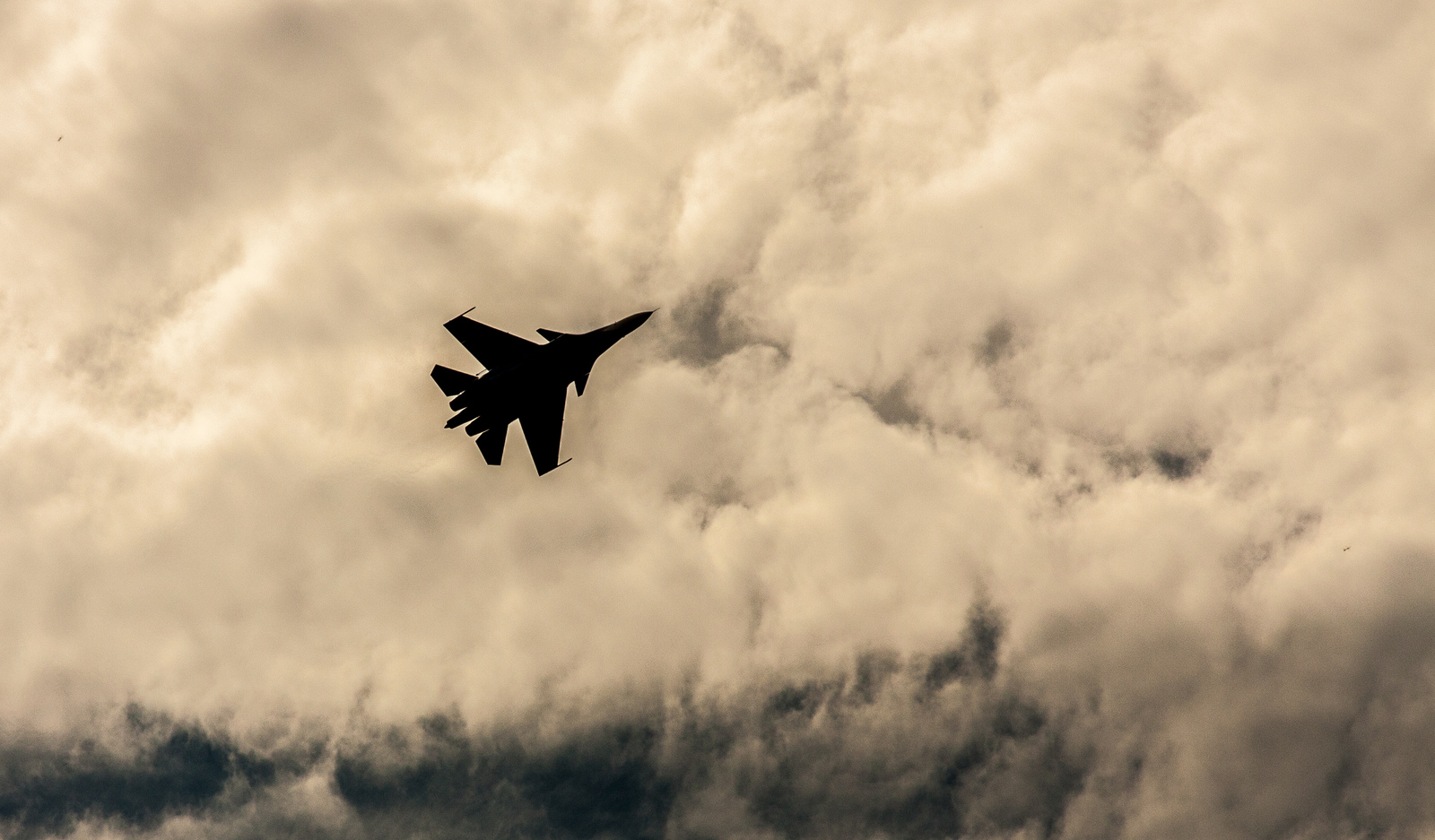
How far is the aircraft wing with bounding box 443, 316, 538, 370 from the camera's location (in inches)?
2938

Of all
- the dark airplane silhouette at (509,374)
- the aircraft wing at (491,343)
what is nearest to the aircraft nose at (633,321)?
the dark airplane silhouette at (509,374)

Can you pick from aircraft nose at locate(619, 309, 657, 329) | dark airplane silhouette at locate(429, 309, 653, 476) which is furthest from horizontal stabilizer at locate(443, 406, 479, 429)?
aircraft nose at locate(619, 309, 657, 329)

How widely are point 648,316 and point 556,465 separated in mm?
16711

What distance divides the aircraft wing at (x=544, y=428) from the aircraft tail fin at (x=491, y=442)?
2.28 m

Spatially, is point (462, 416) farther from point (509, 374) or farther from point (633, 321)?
point (633, 321)

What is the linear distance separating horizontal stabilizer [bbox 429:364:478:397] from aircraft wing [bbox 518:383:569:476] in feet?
20.2

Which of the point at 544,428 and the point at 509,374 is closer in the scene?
the point at 509,374

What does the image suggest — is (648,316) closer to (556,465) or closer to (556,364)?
(556,364)

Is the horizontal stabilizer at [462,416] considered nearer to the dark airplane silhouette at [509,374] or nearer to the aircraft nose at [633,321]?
the dark airplane silhouette at [509,374]

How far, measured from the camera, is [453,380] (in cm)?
7281

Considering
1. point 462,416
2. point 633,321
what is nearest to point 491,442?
point 462,416

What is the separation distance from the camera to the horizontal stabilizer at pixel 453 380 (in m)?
72.4

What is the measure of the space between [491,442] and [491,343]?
365 inches

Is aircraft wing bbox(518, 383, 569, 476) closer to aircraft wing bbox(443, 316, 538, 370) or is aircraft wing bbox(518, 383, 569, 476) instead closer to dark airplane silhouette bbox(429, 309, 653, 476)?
dark airplane silhouette bbox(429, 309, 653, 476)
